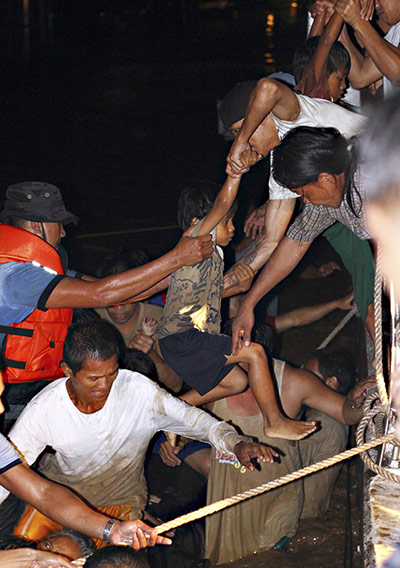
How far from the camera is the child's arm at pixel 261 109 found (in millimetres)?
3867

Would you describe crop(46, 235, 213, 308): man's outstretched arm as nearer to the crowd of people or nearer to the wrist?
the crowd of people

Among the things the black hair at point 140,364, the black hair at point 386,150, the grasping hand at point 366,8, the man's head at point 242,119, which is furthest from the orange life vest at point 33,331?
the grasping hand at point 366,8

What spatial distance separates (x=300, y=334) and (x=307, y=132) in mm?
4052

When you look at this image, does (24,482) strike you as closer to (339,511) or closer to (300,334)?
(339,511)

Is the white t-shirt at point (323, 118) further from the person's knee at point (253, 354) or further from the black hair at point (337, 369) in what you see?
the black hair at point (337, 369)

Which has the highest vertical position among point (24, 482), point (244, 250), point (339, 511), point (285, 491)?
point (24, 482)

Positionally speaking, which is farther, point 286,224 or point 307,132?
point 286,224

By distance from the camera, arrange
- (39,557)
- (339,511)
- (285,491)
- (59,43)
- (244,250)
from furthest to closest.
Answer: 1. (59,43)
2. (244,250)
3. (339,511)
4. (285,491)
5. (39,557)

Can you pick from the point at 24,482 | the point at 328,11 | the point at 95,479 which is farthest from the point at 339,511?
the point at 328,11

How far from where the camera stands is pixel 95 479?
4402mm

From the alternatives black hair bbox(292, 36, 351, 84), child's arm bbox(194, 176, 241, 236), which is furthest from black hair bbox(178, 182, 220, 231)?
black hair bbox(292, 36, 351, 84)

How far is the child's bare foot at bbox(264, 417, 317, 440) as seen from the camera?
4375mm

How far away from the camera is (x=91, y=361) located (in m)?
4.07

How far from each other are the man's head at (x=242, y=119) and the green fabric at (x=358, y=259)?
3.21 ft
